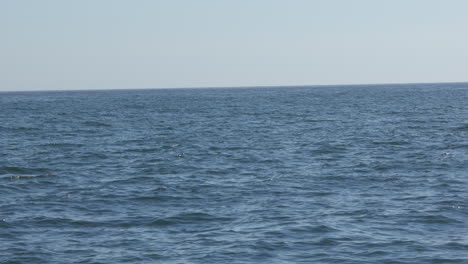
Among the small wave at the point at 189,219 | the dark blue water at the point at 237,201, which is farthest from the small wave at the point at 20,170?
the small wave at the point at 189,219

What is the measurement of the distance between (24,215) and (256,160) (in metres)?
15.9

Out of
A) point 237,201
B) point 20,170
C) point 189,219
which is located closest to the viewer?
point 189,219

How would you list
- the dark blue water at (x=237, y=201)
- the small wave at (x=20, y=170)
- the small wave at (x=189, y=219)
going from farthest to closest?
1. the small wave at (x=20, y=170)
2. the small wave at (x=189, y=219)
3. the dark blue water at (x=237, y=201)

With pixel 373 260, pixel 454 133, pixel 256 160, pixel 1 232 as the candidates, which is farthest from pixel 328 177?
pixel 454 133

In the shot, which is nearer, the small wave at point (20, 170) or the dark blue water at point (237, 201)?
the dark blue water at point (237, 201)

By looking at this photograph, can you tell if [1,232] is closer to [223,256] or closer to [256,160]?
[223,256]

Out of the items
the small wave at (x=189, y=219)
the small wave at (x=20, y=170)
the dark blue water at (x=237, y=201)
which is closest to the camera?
the dark blue water at (x=237, y=201)

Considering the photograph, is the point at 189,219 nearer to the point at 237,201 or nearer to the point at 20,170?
the point at 237,201

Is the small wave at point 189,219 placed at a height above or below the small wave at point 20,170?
below

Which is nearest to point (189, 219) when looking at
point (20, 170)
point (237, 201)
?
point (237, 201)

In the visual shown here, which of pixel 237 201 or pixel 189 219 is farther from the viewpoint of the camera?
pixel 237 201

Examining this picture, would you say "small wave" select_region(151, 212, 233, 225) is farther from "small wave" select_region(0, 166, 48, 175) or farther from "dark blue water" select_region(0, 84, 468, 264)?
"small wave" select_region(0, 166, 48, 175)

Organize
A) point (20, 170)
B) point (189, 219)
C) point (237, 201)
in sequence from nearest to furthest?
point (189, 219) → point (237, 201) → point (20, 170)

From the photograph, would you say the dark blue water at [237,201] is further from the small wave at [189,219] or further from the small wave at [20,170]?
the small wave at [20,170]
